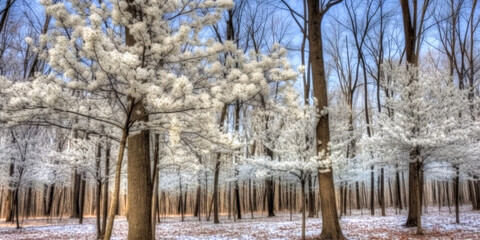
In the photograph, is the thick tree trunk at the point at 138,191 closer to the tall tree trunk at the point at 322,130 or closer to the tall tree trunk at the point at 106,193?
the tall tree trunk at the point at 106,193

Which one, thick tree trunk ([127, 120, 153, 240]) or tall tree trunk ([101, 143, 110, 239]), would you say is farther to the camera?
tall tree trunk ([101, 143, 110, 239])

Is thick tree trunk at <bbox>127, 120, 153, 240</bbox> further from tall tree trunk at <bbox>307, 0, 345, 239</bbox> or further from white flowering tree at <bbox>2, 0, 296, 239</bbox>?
tall tree trunk at <bbox>307, 0, 345, 239</bbox>

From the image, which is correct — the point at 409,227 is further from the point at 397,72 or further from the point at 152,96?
the point at 152,96

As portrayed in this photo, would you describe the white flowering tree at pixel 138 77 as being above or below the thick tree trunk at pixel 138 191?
above

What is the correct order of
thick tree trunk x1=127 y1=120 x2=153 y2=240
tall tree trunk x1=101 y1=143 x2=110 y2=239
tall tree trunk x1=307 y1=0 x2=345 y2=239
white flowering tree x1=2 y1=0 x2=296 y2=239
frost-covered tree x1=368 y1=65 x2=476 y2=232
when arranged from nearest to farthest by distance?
1. white flowering tree x1=2 y1=0 x2=296 y2=239
2. thick tree trunk x1=127 y1=120 x2=153 y2=240
3. tall tree trunk x1=307 y1=0 x2=345 y2=239
4. tall tree trunk x1=101 y1=143 x2=110 y2=239
5. frost-covered tree x1=368 y1=65 x2=476 y2=232

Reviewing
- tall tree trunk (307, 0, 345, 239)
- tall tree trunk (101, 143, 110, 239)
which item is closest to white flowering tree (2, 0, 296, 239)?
tall tree trunk (307, 0, 345, 239)

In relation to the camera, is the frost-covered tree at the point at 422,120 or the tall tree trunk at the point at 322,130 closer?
the tall tree trunk at the point at 322,130

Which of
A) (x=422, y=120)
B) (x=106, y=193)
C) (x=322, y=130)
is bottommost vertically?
(x=106, y=193)

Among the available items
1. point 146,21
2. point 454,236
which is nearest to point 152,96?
point 146,21

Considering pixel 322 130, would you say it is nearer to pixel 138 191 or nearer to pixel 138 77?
pixel 138 191

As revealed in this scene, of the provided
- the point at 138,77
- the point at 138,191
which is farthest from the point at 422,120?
the point at 138,77

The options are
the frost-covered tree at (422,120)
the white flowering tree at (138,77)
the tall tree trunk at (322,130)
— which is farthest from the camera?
the frost-covered tree at (422,120)

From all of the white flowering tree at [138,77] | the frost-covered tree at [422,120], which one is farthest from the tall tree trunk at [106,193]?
the frost-covered tree at [422,120]

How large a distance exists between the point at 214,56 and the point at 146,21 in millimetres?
1244
